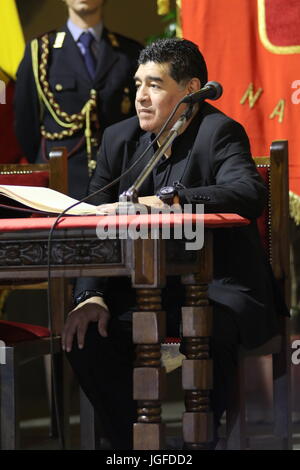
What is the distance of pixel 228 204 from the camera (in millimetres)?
2277

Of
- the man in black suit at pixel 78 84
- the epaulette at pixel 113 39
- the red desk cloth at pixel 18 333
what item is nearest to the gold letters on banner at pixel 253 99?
the man in black suit at pixel 78 84

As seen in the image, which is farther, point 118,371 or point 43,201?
point 118,371

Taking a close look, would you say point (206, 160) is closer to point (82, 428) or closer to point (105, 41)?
point (82, 428)

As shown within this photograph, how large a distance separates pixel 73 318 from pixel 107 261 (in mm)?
391

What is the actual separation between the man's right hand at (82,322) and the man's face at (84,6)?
1787 millimetres

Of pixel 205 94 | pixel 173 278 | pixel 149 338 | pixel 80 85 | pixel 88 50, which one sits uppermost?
pixel 88 50

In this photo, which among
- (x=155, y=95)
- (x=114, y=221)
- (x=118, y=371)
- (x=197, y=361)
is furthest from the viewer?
(x=155, y=95)

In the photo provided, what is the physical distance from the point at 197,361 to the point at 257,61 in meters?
1.88

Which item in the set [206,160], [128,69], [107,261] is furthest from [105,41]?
[107,261]

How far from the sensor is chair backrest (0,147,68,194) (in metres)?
2.96

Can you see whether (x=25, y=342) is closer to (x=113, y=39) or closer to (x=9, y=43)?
(x=113, y=39)

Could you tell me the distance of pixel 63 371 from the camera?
2.89 metres

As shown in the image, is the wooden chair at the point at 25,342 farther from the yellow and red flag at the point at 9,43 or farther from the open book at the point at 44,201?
the yellow and red flag at the point at 9,43

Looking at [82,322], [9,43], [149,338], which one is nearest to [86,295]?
[82,322]
